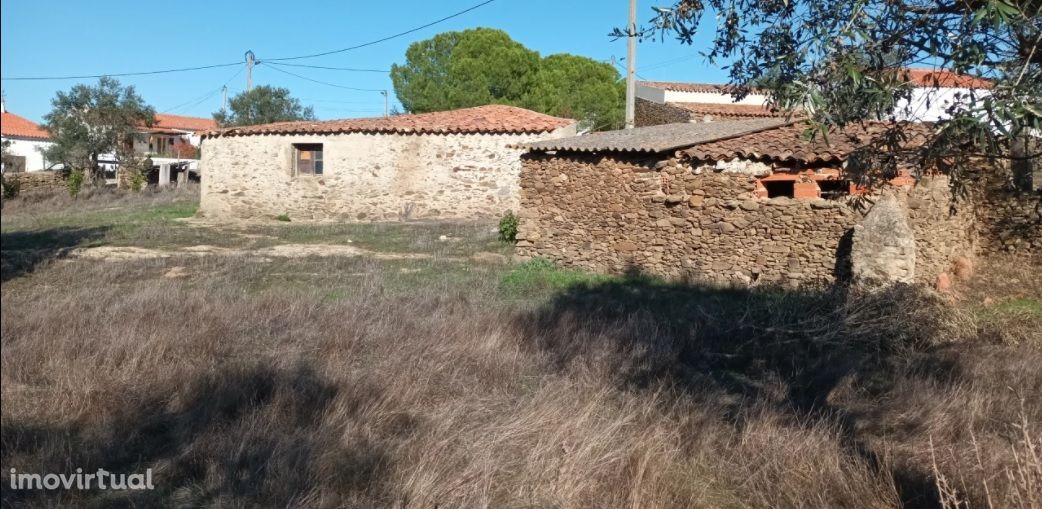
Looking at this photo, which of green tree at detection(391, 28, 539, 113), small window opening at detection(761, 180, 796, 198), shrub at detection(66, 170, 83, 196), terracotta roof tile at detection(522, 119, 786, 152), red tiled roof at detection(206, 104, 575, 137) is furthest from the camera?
green tree at detection(391, 28, 539, 113)

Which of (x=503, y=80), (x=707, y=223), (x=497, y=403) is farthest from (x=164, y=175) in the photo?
(x=497, y=403)

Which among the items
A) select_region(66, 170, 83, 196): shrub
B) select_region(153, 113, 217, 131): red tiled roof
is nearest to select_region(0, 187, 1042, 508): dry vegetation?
select_region(66, 170, 83, 196): shrub

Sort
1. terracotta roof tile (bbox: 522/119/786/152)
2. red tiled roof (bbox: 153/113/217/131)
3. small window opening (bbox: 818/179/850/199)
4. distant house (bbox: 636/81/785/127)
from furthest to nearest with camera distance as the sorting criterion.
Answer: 1. red tiled roof (bbox: 153/113/217/131)
2. distant house (bbox: 636/81/785/127)
3. terracotta roof tile (bbox: 522/119/786/152)
4. small window opening (bbox: 818/179/850/199)

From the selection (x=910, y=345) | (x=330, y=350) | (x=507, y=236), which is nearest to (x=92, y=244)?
(x=507, y=236)

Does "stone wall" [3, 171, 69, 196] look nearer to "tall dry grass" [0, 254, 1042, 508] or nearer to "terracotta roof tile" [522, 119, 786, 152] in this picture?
"terracotta roof tile" [522, 119, 786, 152]

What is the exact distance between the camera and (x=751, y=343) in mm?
7566

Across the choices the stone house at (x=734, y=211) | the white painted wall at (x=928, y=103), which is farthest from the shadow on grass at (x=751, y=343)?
the white painted wall at (x=928, y=103)

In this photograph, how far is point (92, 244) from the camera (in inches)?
542

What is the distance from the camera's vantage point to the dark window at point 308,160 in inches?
832

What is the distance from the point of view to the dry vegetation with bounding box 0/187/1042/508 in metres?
3.87

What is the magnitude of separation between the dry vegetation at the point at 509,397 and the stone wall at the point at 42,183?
18.3m

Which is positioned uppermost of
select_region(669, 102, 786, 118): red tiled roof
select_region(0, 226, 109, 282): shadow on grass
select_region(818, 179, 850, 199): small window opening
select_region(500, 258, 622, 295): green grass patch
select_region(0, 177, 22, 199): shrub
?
select_region(669, 102, 786, 118): red tiled roof

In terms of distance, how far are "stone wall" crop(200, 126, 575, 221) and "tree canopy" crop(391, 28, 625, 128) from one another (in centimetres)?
992

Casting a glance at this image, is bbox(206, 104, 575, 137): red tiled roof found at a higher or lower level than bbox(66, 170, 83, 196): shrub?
higher
